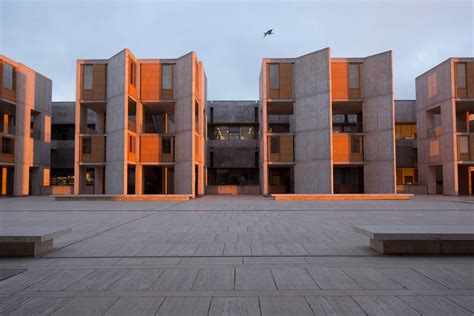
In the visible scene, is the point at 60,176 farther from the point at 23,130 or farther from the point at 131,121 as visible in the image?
the point at 131,121

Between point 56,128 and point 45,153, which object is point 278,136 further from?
point 56,128

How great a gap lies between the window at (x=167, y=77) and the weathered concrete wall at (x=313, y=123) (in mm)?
12950

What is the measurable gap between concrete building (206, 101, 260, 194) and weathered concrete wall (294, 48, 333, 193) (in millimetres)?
12911

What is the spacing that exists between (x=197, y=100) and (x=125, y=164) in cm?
1035

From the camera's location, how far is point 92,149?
99.2ft

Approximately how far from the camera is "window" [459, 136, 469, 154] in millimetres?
31016

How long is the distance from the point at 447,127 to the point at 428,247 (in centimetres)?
3126

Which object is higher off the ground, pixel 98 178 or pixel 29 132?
pixel 29 132

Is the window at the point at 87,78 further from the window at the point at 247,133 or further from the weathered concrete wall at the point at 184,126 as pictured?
the window at the point at 247,133

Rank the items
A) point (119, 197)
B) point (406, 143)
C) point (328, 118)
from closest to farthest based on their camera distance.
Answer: point (119, 197) → point (328, 118) → point (406, 143)

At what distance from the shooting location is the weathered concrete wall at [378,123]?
1130 inches

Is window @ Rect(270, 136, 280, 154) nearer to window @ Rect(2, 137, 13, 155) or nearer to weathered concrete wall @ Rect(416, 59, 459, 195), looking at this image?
weathered concrete wall @ Rect(416, 59, 459, 195)

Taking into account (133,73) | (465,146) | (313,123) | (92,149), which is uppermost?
(133,73)

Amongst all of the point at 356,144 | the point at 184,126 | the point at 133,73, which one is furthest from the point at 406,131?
the point at 133,73
